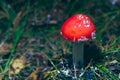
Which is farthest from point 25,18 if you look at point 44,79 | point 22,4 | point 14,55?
point 44,79

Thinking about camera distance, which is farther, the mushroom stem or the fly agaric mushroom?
the mushroom stem

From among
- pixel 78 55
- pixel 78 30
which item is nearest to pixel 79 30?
pixel 78 30

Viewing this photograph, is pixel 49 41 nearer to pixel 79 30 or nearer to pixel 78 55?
pixel 78 55

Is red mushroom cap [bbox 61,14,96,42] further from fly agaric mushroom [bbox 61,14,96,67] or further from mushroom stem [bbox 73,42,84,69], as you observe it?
mushroom stem [bbox 73,42,84,69]

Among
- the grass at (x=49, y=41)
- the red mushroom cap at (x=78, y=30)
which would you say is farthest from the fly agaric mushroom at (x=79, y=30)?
the grass at (x=49, y=41)

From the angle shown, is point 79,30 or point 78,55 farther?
point 78,55

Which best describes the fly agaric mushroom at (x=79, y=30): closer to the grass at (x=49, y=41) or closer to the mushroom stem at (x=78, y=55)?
the mushroom stem at (x=78, y=55)

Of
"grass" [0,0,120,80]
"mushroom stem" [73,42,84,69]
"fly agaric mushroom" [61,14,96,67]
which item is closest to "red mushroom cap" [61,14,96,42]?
"fly agaric mushroom" [61,14,96,67]
